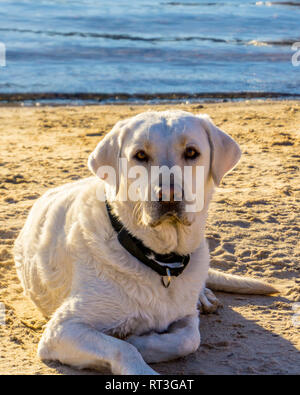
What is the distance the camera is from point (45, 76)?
15.3 m

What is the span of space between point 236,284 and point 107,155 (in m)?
1.60

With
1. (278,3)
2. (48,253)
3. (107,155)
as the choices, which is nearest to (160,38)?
(278,3)

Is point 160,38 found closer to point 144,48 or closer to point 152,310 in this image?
point 144,48

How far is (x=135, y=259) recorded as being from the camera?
12.5ft

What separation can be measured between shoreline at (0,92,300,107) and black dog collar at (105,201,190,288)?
9.32 m

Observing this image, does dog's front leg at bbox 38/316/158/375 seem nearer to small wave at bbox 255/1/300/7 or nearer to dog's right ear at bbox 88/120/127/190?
dog's right ear at bbox 88/120/127/190

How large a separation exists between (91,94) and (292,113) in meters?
4.73

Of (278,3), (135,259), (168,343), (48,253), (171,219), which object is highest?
(278,3)

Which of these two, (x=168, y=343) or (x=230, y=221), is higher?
(x=168, y=343)

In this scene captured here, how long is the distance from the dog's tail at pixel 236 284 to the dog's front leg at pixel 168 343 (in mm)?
996

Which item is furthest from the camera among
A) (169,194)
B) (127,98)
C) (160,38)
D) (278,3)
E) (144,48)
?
(278,3)

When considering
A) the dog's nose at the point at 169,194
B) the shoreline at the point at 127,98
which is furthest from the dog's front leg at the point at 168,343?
the shoreline at the point at 127,98

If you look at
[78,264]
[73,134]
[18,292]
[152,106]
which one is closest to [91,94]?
[152,106]

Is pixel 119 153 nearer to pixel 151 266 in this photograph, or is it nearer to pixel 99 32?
pixel 151 266
